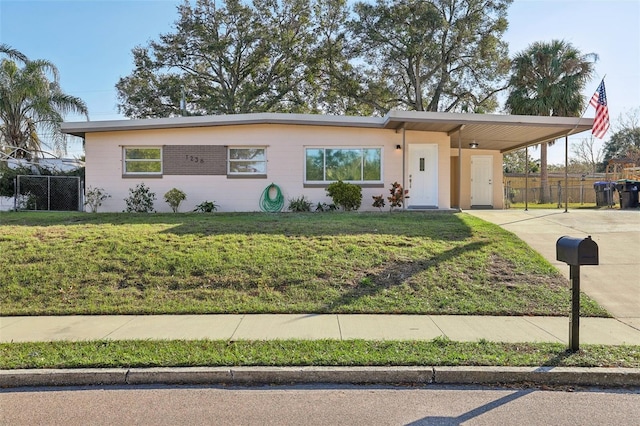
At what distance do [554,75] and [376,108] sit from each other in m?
11.1

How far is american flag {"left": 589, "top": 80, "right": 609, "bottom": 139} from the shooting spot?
14.1 metres

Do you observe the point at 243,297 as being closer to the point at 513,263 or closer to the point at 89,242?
the point at 89,242

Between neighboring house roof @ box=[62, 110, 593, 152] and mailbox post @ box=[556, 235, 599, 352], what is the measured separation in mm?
9129

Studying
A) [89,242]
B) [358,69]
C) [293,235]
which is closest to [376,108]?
[358,69]

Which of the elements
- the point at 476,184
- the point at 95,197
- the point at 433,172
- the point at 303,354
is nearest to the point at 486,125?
the point at 433,172

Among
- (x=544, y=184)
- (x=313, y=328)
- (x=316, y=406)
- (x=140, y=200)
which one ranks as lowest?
(x=316, y=406)

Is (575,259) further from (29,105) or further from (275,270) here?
(29,105)

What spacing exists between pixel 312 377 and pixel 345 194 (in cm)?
1022

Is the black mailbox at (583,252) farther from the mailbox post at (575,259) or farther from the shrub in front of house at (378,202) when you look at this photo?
the shrub in front of house at (378,202)

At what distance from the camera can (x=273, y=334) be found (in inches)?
218

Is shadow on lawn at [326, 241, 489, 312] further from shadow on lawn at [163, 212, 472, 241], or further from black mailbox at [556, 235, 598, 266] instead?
black mailbox at [556, 235, 598, 266]

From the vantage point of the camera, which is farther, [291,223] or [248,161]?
[248,161]

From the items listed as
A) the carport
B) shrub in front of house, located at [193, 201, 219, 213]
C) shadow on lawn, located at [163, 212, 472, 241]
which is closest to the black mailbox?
shadow on lawn, located at [163, 212, 472, 241]

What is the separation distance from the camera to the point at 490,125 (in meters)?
13.9
